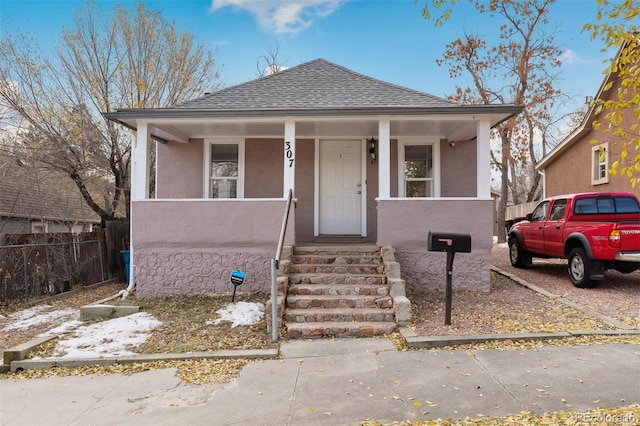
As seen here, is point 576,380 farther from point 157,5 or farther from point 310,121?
point 157,5

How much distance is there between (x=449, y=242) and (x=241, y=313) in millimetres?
3446

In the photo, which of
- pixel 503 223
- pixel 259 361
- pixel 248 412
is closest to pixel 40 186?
pixel 259 361

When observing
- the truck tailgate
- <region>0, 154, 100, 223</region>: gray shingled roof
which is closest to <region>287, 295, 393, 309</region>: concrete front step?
the truck tailgate

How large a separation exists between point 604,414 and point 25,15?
48.5 feet

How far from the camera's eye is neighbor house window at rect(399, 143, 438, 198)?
30.7 ft

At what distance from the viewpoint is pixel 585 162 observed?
596 inches

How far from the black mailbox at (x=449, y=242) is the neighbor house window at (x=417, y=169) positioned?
Result: 3.71 meters

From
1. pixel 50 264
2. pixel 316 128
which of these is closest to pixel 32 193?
pixel 50 264

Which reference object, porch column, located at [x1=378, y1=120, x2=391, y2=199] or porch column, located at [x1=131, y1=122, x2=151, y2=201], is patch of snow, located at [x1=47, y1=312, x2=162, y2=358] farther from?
porch column, located at [x1=378, y1=120, x2=391, y2=199]

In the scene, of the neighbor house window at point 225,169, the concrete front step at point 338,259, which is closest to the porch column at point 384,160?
the concrete front step at point 338,259

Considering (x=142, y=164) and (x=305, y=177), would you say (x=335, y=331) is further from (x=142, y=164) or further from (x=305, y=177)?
(x=142, y=164)

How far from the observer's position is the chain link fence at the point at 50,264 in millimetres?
7988

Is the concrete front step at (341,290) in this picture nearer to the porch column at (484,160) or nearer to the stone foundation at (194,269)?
the stone foundation at (194,269)

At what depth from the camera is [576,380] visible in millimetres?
3830
